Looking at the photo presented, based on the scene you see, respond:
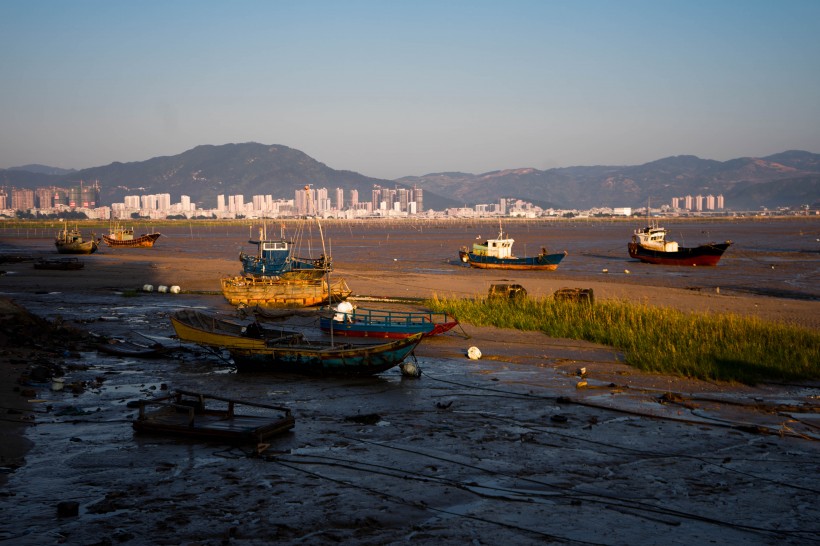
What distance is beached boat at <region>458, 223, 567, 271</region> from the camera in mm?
54812

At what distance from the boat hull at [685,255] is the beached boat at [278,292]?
110 ft

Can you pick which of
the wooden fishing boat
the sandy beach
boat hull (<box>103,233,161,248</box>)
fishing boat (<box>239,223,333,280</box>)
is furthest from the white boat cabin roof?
boat hull (<box>103,233,161,248</box>)

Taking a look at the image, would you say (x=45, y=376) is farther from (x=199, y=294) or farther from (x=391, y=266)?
(x=391, y=266)

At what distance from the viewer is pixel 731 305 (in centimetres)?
3269

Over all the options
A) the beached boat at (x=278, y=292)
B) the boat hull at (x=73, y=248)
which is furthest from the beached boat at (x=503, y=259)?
the boat hull at (x=73, y=248)

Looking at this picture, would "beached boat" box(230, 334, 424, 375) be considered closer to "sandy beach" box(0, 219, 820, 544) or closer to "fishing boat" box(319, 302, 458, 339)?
"sandy beach" box(0, 219, 820, 544)

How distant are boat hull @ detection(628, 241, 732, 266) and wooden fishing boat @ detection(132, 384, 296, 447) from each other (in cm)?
4870

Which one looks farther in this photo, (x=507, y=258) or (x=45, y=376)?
(x=507, y=258)

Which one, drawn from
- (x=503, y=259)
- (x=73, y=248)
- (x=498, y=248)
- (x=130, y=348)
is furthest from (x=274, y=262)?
(x=73, y=248)

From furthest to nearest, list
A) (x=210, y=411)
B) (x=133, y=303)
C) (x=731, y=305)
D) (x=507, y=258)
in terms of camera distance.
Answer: (x=507, y=258) → (x=133, y=303) → (x=731, y=305) → (x=210, y=411)

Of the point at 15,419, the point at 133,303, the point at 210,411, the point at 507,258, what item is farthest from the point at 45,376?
the point at 507,258

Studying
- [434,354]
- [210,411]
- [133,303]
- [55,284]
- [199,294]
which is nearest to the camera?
[210,411]

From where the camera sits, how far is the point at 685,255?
193ft

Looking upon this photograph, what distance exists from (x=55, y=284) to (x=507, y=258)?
30.7 meters
